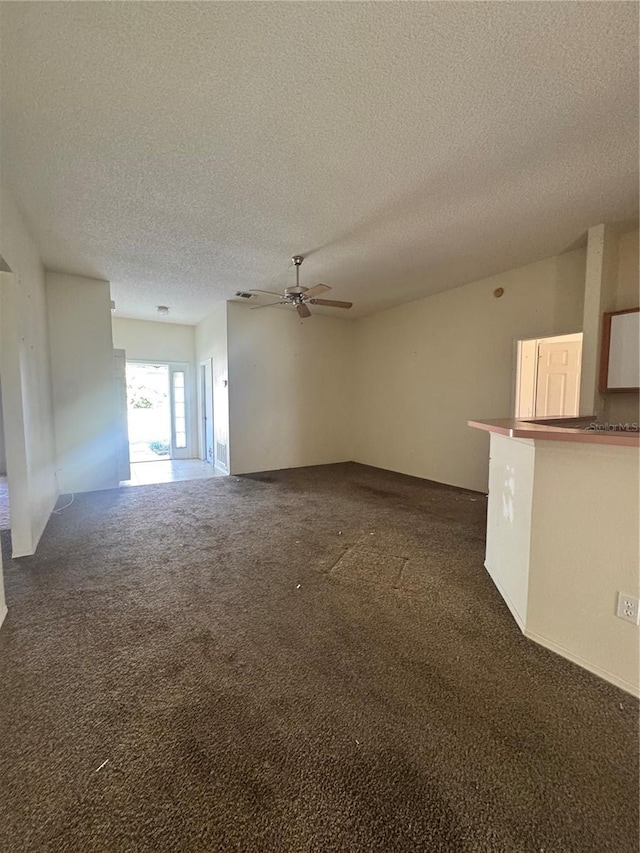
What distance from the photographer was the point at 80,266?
440cm

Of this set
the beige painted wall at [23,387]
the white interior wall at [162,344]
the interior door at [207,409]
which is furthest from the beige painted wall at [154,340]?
the beige painted wall at [23,387]

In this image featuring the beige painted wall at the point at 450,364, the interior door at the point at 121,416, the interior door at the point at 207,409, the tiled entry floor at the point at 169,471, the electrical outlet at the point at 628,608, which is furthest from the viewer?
the interior door at the point at 207,409

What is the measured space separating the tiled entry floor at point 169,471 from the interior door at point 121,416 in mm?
236

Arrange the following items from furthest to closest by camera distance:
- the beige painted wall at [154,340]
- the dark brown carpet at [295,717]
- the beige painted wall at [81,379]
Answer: the beige painted wall at [154,340] < the beige painted wall at [81,379] < the dark brown carpet at [295,717]

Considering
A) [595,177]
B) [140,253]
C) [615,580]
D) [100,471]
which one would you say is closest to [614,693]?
[615,580]

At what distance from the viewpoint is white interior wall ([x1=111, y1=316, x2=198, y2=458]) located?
7.03 m

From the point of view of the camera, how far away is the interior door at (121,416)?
5.34 meters

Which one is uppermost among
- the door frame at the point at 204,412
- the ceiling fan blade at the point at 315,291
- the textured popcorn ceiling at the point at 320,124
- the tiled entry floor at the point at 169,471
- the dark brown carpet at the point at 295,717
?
the textured popcorn ceiling at the point at 320,124

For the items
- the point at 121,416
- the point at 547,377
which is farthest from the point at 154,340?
the point at 547,377

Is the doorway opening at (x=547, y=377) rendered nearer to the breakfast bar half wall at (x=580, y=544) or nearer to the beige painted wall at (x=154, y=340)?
the breakfast bar half wall at (x=580, y=544)

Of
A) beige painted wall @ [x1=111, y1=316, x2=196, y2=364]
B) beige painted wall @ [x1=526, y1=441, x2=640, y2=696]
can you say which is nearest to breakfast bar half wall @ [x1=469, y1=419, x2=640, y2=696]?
beige painted wall @ [x1=526, y1=441, x2=640, y2=696]

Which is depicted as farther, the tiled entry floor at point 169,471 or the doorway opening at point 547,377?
the tiled entry floor at point 169,471

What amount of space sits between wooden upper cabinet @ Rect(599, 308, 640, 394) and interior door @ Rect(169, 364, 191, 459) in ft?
23.0

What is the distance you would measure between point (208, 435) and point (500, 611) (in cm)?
613
